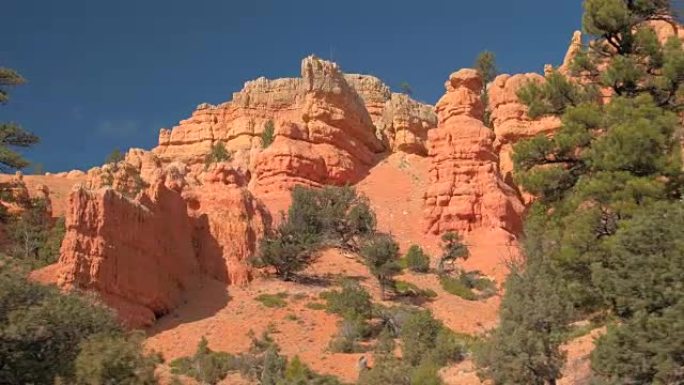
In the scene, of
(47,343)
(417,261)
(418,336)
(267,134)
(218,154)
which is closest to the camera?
(47,343)

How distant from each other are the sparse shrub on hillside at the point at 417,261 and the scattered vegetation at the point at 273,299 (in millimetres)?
8002

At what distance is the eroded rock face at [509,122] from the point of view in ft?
162

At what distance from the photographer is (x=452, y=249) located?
43.4 meters

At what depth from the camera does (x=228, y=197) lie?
3944cm

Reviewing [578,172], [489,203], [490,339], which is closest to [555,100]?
[578,172]

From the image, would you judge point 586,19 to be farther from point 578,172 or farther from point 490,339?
point 490,339

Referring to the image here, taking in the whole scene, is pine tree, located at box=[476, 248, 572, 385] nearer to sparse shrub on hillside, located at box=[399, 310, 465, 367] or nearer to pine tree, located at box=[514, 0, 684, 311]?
pine tree, located at box=[514, 0, 684, 311]

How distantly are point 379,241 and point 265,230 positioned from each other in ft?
17.3

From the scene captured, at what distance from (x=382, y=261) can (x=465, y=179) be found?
11.0 m

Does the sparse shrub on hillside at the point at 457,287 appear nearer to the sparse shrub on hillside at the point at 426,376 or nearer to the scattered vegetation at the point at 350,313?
the scattered vegetation at the point at 350,313

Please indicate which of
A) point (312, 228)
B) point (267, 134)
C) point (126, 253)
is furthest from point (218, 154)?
point (126, 253)

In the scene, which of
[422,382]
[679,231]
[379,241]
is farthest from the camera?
[379,241]

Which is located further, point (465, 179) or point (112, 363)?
point (465, 179)

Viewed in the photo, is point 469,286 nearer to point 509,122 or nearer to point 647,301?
point 509,122
